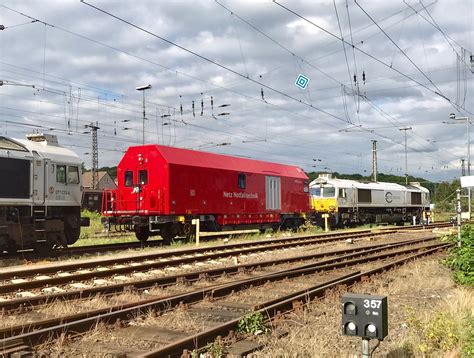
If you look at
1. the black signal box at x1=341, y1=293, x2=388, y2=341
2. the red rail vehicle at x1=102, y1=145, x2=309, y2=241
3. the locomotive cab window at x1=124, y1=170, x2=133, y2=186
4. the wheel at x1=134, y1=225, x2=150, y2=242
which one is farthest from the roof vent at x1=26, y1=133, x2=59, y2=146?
the black signal box at x1=341, y1=293, x2=388, y2=341

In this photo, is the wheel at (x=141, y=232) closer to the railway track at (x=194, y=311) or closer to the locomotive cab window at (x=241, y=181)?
the locomotive cab window at (x=241, y=181)

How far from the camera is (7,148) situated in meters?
15.2

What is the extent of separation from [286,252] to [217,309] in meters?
10.1

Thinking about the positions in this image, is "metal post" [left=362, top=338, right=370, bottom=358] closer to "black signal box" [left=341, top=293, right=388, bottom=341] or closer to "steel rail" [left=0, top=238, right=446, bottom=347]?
"black signal box" [left=341, top=293, right=388, bottom=341]

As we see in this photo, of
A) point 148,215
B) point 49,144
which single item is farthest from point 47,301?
point 148,215

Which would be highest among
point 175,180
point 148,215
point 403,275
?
point 175,180

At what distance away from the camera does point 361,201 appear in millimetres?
40031

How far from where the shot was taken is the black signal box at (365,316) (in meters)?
4.62

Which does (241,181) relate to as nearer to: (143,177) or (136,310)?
(143,177)

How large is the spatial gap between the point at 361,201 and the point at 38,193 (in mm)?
28871

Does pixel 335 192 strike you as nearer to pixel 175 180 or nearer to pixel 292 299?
pixel 175 180

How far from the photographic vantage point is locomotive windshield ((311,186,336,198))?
3706 centimetres

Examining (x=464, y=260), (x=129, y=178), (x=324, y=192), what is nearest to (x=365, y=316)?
(x=464, y=260)

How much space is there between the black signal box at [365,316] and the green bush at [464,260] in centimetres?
713
